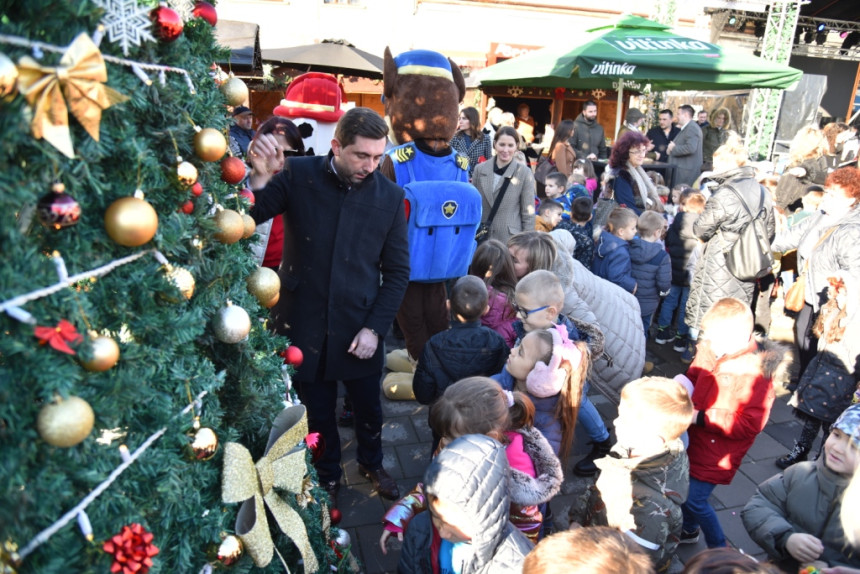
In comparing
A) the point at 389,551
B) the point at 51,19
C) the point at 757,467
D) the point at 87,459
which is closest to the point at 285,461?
the point at 87,459

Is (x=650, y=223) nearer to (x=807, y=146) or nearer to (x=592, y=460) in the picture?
(x=592, y=460)

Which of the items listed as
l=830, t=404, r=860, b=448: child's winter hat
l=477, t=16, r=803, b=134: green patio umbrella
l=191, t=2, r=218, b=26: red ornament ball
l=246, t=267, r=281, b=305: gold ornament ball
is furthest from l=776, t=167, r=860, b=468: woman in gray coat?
l=191, t=2, r=218, b=26: red ornament ball

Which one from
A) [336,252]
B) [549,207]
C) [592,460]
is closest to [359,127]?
[336,252]

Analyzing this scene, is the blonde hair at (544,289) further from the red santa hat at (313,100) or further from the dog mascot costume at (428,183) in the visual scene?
the red santa hat at (313,100)

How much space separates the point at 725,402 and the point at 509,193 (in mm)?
2691

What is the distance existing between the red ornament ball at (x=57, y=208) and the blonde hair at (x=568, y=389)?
209cm

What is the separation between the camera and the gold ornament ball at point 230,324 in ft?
4.71

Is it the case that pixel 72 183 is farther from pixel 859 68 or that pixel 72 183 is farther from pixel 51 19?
pixel 859 68

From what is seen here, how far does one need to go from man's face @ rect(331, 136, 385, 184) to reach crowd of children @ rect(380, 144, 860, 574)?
33.7 inches

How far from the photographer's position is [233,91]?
1.56m

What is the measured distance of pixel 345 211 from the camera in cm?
262

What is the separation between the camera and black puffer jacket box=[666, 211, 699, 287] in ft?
17.7

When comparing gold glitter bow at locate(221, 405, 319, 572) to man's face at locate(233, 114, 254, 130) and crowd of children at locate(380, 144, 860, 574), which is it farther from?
man's face at locate(233, 114, 254, 130)

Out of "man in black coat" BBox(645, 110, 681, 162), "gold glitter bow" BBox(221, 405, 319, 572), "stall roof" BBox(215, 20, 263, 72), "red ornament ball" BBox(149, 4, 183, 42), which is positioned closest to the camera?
"red ornament ball" BBox(149, 4, 183, 42)
